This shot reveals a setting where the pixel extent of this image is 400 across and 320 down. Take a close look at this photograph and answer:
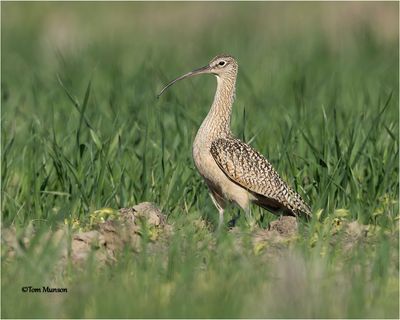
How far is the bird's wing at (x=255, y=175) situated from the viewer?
855cm

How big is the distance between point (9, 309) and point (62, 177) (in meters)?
3.12

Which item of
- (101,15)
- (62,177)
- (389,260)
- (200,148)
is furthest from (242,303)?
(101,15)

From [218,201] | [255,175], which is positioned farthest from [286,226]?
[218,201]

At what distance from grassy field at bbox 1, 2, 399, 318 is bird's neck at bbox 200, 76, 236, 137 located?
485mm

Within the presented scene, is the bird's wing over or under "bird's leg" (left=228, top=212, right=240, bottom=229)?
over

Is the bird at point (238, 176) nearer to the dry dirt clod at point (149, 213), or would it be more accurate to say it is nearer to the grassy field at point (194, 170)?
the grassy field at point (194, 170)

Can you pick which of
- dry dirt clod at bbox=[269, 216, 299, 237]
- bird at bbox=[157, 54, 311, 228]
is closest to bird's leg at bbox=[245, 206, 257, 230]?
bird at bbox=[157, 54, 311, 228]

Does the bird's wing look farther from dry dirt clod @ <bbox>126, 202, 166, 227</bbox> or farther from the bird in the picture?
dry dirt clod @ <bbox>126, 202, 166, 227</bbox>

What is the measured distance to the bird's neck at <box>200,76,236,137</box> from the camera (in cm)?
888

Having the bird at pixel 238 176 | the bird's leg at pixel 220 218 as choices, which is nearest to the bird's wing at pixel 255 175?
the bird at pixel 238 176

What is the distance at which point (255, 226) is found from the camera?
813 centimetres

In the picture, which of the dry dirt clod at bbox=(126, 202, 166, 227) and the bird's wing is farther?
the bird's wing

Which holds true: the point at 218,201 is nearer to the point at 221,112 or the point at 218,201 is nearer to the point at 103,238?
the point at 221,112

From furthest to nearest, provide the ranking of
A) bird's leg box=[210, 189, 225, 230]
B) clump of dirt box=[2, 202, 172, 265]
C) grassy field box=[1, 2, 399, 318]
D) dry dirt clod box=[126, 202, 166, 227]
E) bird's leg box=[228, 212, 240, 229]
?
bird's leg box=[210, 189, 225, 230]
bird's leg box=[228, 212, 240, 229]
dry dirt clod box=[126, 202, 166, 227]
clump of dirt box=[2, 202, 172, 265]
grassy field box=[1, 2, 399, 318]
